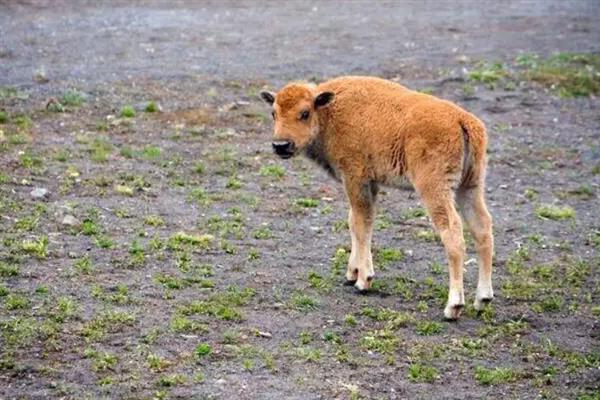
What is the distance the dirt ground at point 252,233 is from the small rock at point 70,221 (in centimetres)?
4

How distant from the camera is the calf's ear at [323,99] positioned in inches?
424

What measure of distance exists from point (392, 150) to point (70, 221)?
3.57m

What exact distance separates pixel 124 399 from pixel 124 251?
11.1 ft

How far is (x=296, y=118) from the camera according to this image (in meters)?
10.8

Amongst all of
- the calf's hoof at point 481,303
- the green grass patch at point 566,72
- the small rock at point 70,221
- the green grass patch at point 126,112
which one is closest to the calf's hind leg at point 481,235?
the calf's hoof at point 481,303

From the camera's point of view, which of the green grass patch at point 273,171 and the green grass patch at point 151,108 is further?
the green grass patch at point 151,108

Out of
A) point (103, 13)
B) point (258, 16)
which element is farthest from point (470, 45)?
point (103, 13)

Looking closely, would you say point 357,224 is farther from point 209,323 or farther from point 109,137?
point 109,137

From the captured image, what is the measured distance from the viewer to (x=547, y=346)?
30.9 ft

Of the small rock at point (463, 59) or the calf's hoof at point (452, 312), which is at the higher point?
the calf's hoof at point (452, 312)

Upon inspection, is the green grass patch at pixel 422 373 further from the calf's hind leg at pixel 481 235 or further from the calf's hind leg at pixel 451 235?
the calf's hind leg at pixel 481 235

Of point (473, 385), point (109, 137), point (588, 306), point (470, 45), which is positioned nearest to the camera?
point (473, 385)

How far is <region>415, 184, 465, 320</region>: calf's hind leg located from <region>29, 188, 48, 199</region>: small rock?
15.5 ft

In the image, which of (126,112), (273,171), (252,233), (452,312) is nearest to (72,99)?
(126,112)
